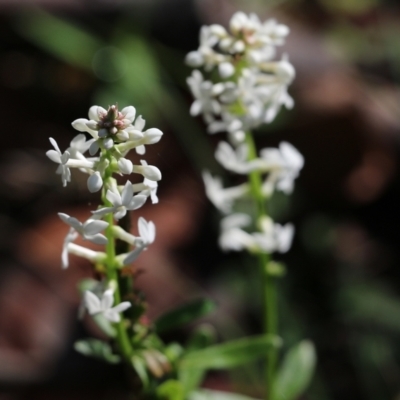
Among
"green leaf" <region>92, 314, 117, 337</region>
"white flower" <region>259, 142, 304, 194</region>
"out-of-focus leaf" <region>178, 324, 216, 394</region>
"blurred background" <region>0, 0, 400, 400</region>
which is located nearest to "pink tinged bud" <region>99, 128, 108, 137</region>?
"green leaf" <region>92, 314, 117, 337</region>

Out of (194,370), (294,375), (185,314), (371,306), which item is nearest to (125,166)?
(185,314)

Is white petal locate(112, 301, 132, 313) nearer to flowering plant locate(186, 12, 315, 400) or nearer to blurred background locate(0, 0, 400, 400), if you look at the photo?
flowering plant locate(186, 12, 315, 400)

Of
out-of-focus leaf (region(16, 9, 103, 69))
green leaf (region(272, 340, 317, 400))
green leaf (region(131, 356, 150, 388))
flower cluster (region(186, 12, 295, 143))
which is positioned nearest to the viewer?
green leaf (region(131, 356, 150, 388))

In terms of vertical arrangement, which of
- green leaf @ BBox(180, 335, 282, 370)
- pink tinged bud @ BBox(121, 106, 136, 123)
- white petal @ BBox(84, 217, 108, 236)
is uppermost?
pink tinged bud @ BBox(121, 106, 136, 123)

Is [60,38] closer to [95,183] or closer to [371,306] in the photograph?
[371,306]

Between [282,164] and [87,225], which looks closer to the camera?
[87,225]

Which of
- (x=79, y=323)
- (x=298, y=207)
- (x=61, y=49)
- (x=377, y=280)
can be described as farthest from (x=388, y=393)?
(x=61, y=49)
